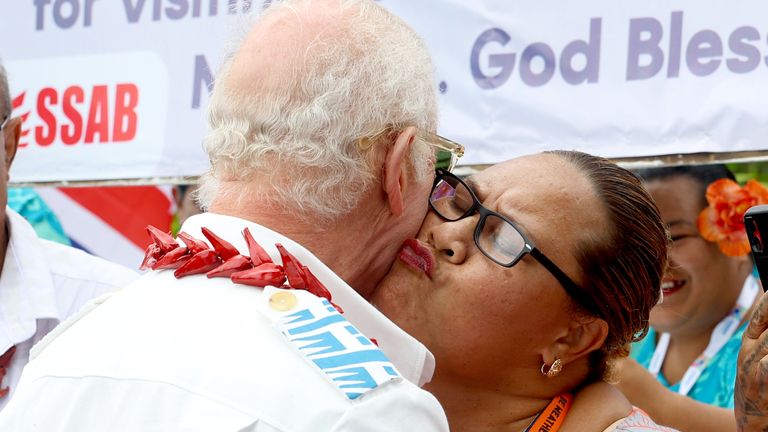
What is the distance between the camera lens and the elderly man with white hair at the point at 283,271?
1.66m

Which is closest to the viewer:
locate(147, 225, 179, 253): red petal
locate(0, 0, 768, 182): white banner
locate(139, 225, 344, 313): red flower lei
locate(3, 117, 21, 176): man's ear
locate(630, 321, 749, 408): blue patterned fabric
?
locate(139, 225, 344, 313): red flower lei

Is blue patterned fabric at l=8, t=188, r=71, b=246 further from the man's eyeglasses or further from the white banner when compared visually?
the man's eyeglasses

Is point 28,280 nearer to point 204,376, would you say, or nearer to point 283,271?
point 283,271

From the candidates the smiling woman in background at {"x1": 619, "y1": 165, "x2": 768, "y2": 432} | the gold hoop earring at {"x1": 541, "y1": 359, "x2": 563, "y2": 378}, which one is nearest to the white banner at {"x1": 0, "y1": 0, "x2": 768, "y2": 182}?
the gold hoop earring at {"x1": 541, "y1": 359, "x2": 563, "y2": 378}

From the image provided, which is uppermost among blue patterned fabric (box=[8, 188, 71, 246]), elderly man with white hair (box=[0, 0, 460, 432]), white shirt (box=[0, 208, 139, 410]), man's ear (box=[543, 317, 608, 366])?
elderly man with white hair (box=[0, 0, 460, 432])

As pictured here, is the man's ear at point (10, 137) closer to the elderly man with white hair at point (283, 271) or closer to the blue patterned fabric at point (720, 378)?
the elderly man with white hair at point (283, 271)

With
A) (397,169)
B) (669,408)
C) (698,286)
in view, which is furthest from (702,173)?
(397,169)

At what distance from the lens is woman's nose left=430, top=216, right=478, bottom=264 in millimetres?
2484

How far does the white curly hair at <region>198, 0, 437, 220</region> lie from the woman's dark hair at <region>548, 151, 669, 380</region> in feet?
2.30

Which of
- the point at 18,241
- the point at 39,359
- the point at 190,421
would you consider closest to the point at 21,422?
the point at 39,359

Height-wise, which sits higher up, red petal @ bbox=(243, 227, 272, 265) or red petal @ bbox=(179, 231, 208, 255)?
red petal @ bbox=(243, 227, 272, 265)

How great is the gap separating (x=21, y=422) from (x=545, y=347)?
4.26 ft

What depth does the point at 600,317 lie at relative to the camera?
8.43 feet

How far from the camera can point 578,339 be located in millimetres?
2590
